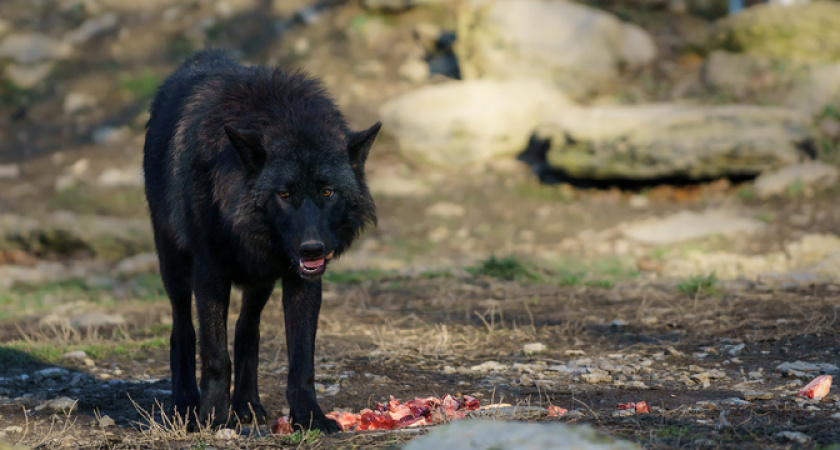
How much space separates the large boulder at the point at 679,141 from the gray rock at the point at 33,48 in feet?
32.8

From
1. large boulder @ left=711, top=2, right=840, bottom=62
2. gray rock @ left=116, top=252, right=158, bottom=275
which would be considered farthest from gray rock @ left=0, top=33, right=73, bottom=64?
large boulder @ left=711, top=2, right=840, bottom=62

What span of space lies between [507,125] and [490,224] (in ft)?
7.05

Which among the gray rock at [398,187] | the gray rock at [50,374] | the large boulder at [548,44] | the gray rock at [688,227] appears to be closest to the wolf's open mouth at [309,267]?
the gray rock at [50,374]

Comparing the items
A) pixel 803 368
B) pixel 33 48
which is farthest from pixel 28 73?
pixel 803 368

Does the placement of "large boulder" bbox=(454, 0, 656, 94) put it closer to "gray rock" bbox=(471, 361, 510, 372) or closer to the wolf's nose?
"gray rock" bbox=(471, 361, 510, 372)

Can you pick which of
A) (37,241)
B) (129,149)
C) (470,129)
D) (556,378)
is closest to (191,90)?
(556,378)

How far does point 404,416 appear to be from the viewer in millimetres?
4273

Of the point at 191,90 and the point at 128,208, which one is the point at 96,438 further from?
the point at 128,208

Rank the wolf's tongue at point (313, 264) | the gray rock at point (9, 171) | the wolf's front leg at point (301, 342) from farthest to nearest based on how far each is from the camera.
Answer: the gray rock at point (9, 171) → the wolf's front leg at point (301, 342) → the wolf's tongue at point (313, 264)

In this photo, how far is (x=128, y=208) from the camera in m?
11.9

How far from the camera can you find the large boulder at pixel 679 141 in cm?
1127

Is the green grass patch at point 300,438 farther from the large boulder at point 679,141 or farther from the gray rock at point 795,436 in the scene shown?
the large boulder at point 679,141

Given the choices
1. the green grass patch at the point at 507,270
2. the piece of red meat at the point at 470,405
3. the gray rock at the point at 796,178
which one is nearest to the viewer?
the piece of red meat at the point at 470,405

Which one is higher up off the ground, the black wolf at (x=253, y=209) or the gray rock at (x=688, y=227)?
the black wolf at (x=253, y=209)
